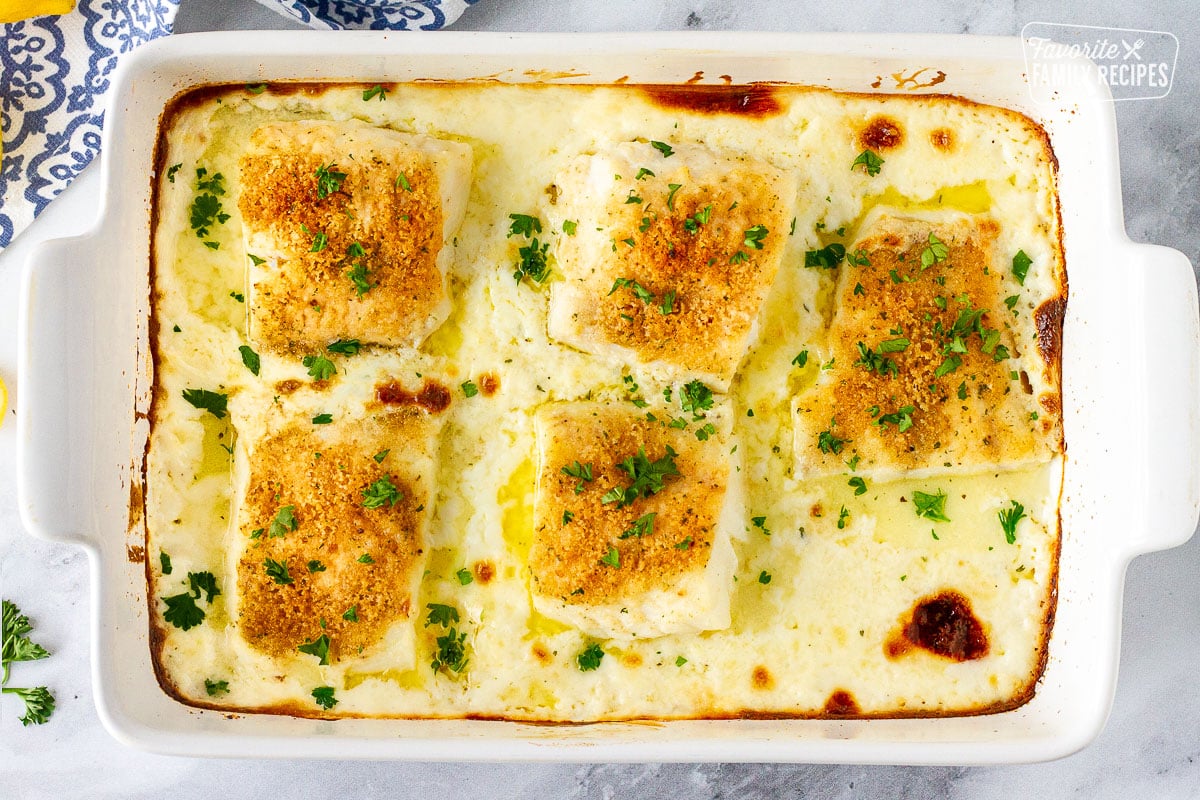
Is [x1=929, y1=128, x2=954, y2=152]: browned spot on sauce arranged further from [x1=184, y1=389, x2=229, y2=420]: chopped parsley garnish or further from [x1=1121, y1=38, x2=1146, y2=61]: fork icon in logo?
[x1=184, y1=389, x2=229, y2=420]: chopped parsley garnish

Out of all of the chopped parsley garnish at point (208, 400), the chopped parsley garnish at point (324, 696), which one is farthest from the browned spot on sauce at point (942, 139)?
the chopped parsley garnish at point (324, 696)

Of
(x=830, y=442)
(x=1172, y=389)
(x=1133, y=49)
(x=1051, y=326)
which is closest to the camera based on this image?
(x=1172, y=389)

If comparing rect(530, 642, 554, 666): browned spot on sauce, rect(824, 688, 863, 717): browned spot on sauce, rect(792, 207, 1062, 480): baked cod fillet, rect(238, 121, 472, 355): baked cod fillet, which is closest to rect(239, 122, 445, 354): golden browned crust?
rect(238, 121, 472, 355): baked cod fillet

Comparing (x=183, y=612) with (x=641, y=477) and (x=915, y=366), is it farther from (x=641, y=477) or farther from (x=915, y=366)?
(x=915, y=366)

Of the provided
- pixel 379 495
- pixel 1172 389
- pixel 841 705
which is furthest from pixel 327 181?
pixel 1172 389

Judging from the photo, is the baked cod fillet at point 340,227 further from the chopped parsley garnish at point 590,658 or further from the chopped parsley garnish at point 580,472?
the chopped parsley garnish at point 590,658

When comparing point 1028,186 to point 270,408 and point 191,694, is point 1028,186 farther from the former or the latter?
point 191,694

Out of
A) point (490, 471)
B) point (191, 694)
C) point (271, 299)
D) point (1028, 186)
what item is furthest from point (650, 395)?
point (191, 694)

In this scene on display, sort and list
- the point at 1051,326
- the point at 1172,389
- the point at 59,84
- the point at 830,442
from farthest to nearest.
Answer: the point at 59,84, the point at 1051,326, the point at 830,442, the point at 1172,389
